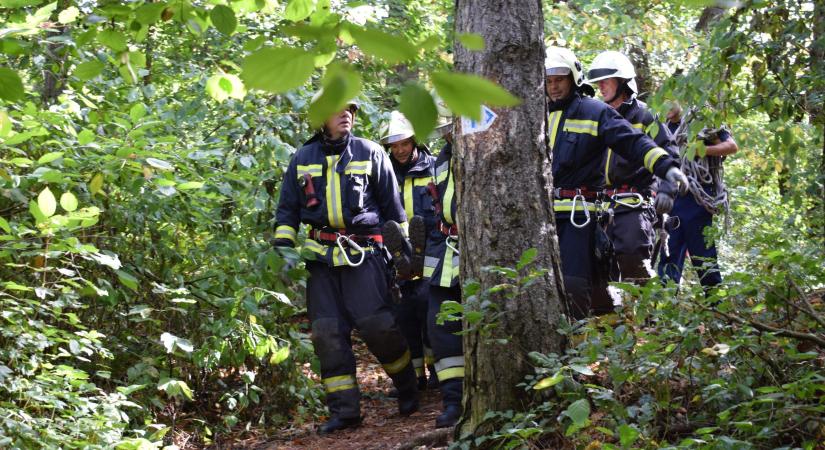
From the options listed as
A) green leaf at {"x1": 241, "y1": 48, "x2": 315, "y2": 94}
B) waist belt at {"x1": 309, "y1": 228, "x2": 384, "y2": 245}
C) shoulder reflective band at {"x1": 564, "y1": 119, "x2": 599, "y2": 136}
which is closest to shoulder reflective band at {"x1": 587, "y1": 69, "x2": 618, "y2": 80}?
shoulder reflective band at {"x1": 564, "y1": 119, "x2": 599, "y2": 136}

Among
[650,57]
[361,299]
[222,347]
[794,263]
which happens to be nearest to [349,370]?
[361,299]

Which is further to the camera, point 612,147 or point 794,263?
point 612,147

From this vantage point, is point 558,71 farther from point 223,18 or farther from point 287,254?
point 223,18

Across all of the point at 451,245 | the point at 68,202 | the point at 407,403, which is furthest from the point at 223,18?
the point at 407,403

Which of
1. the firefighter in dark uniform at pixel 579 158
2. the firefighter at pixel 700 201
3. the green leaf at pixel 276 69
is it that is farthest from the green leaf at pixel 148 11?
the firefighter at pixel 700 201

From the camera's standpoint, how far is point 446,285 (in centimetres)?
570

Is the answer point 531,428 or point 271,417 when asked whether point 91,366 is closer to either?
point 271,417

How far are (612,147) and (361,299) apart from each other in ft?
6.35

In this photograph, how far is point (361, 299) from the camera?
20.0ft

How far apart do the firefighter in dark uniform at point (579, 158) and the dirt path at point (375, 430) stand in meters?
1.40

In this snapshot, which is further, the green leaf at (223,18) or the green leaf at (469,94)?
the green leaf at (223,18)

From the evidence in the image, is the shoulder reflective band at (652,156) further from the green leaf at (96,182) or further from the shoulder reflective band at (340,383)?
the green leaf at (96,182)

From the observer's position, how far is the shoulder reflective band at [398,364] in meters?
6.36

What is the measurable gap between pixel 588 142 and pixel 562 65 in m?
0.52
